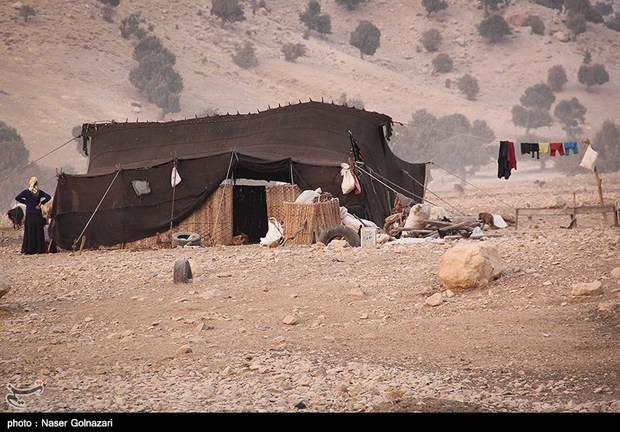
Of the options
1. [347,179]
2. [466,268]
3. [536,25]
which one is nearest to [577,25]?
[536,25]

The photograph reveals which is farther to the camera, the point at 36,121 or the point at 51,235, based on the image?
the point at 36,121

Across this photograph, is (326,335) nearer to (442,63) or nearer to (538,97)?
(538,97)

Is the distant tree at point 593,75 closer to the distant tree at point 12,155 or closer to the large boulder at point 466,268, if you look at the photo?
the distant tree at point 12,155

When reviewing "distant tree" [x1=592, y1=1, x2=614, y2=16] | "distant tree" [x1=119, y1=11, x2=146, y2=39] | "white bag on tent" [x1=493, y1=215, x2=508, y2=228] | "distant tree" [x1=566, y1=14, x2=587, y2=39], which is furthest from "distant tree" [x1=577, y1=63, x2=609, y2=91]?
"white bag on tent" [x1=493, y1=215, x2=508, y2=228]

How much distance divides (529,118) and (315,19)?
17292 millimetres

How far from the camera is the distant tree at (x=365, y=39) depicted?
238 ft

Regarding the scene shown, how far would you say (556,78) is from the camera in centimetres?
7088

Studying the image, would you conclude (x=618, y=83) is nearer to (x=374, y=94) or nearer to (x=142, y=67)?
(x=374, y=94)

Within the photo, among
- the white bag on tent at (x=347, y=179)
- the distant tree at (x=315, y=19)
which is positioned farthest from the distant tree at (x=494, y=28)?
the white bag on tent at (x=347, y=179)

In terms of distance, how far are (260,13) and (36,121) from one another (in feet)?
86.2

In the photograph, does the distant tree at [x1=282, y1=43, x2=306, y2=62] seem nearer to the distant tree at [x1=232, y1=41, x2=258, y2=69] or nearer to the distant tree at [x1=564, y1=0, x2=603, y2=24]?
the distant tree at [x1=232, y1=41, x2=258, y2=69]

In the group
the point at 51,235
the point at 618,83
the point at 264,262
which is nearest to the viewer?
the point at 264,262

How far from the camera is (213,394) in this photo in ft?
22.8
